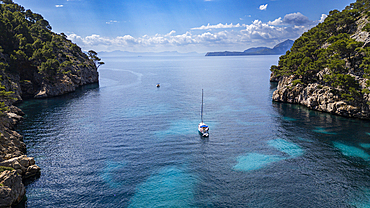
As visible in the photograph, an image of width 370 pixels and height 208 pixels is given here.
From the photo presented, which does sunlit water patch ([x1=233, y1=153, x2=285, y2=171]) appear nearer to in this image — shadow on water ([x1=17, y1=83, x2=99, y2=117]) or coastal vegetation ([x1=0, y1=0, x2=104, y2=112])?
shadow on water ([x1=17, y1=83, x2=99, y2=117])

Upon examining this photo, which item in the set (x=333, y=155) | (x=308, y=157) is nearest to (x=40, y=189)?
(x=308, y=157)

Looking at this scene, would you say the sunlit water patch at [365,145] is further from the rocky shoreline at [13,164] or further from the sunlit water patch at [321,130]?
the rocky shoreline at [13,164]

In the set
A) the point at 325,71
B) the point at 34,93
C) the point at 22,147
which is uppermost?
the point at 325,71

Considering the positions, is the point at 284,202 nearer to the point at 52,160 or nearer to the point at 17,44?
the point at 52,160

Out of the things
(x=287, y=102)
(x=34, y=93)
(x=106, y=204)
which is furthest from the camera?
(x=34, y=93)

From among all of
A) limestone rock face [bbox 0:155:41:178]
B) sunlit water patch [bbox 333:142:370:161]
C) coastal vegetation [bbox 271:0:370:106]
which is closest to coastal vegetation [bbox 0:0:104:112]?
limestone rock face [bbox 0:155:41:178]

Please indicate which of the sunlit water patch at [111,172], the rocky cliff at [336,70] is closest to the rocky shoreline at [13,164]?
the sunlit water patch at [111,172]

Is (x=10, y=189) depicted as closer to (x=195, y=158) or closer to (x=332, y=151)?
(x=195, y=158)
